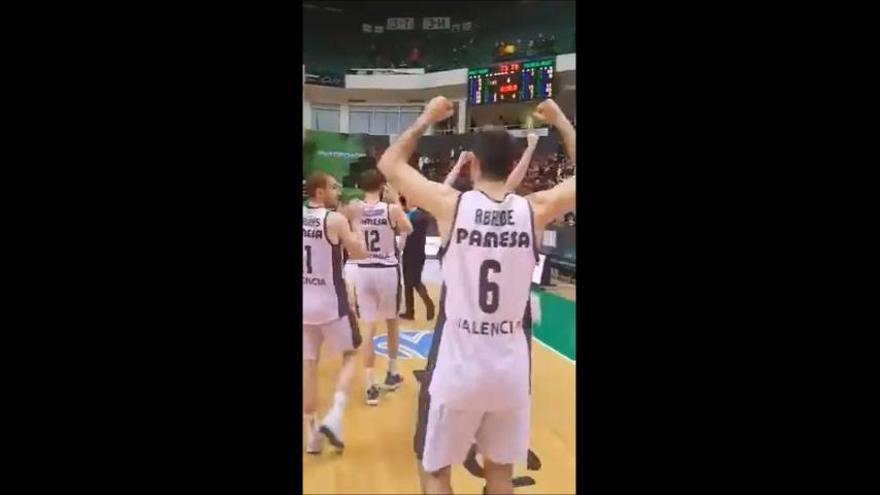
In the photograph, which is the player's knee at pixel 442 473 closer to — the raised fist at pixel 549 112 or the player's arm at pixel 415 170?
the player's arm at pixel 415 170

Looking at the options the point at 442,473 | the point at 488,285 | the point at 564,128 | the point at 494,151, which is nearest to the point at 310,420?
the point at 442,473

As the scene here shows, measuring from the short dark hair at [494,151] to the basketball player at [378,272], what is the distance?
0.95ft

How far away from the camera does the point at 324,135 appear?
2434mm

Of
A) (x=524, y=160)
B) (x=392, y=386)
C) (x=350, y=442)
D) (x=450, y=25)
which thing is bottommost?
(x=350, y=442)

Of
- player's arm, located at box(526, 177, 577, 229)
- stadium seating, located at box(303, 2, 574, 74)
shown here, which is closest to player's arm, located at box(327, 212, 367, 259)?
stadium seating, located at box(303, 2, 574, 74)

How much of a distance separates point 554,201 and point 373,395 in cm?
81

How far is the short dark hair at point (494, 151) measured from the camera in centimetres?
239

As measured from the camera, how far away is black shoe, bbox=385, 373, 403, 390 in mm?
2502

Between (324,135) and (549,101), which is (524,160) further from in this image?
(324,135)

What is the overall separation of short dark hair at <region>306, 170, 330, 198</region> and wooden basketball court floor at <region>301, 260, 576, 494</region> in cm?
42

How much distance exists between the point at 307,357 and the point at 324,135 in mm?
682

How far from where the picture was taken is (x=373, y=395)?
2512mm

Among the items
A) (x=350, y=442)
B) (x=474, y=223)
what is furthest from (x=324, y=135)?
(x=350, y=442)

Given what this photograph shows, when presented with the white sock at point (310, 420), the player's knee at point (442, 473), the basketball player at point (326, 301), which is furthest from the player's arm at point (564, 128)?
the white sock at point (310, 420)
